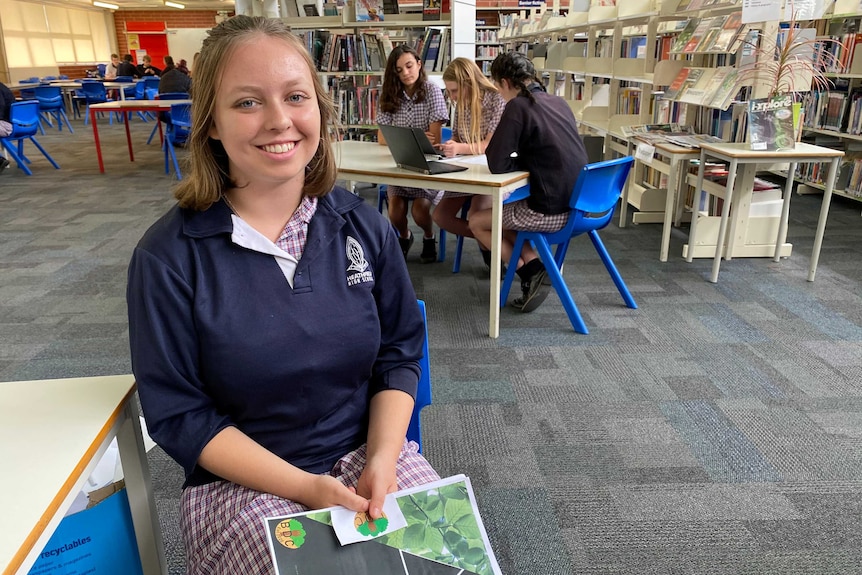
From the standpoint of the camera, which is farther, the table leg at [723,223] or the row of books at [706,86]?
the row of books at [706,86]

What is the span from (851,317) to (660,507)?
1.74m

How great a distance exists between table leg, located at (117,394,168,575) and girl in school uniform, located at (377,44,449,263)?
2644 mm

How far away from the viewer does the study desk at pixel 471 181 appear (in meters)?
2.44

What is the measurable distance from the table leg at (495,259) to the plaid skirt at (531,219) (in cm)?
17

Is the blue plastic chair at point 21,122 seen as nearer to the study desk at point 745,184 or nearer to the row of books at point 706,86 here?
the row of books at point 706,86

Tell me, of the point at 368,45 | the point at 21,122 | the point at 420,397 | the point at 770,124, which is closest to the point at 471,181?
the point at 420,397

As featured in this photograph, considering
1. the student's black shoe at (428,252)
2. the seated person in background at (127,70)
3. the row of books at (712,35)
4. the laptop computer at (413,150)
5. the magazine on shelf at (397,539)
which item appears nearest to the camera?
the magazine on shelf at (397,539)

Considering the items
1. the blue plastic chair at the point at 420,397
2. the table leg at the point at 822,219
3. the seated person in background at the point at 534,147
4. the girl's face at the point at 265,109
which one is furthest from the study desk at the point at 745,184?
the girl's face at the point at 265,109

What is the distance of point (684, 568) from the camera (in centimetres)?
146

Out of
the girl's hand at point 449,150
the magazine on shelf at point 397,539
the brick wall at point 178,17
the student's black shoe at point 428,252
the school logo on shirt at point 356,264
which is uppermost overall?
the brick wall at point 178,17

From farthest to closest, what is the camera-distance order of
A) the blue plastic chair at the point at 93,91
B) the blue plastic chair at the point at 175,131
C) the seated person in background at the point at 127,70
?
the seated person in background at the point at 127,70
the blue plastic chair at the point at 93,91
the blue plastic chair at the point at 175,131

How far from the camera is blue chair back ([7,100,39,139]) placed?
6137 mm

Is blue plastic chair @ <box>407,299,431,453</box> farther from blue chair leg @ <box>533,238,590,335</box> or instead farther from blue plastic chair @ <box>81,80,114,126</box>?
blue plastic chair @ <box>81,80,114,126</box>

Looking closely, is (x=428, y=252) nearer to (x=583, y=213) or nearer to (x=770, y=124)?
(x=583, y=213)
